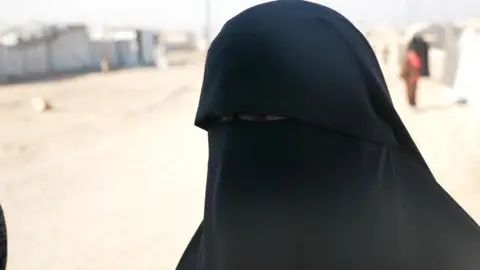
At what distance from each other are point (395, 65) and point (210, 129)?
11.7 m

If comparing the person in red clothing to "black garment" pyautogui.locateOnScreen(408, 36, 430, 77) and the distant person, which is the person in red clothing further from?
"black garment" pyautogui.locateOnScreen(408, 36, 430, 77)

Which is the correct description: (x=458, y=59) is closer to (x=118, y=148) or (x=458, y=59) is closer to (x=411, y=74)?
(x=411, y=74)

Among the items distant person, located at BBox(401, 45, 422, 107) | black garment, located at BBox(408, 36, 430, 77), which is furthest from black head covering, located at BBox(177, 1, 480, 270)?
black garment, located at BBox(408, 36, 430, 77)

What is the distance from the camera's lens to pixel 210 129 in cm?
107

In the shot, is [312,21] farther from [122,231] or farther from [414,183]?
[122,231]

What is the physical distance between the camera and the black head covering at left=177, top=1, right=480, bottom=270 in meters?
0.95

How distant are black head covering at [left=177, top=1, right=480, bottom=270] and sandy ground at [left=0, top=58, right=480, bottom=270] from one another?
175 cm

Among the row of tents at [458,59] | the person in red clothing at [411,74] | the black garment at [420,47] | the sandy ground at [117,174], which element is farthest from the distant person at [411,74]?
the black garment at [420,47]

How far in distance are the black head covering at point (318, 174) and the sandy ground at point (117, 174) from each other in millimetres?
1747

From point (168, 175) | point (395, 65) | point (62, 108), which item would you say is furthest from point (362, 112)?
point (395, 65)

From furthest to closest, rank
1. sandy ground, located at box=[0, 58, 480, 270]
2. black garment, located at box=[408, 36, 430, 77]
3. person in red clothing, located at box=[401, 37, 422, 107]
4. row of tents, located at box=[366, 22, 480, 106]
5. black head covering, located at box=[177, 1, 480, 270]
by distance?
black garment, located at box=[408, 36, 430, 77], person in red clothing, located at box=[401, 37, 422, 107], row of tents, located at box=[366, 22, 480, 106], sandy ground, located at box=[0, 58, 480, 270], black head covering, located at box=[177, 1, 480, 270]

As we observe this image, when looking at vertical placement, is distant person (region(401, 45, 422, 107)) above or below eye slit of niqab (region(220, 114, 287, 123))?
below

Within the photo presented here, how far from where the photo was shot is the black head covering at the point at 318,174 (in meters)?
0.95

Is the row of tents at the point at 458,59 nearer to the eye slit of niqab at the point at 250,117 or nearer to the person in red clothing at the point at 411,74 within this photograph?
the person in red clothing at the point at 411,74
